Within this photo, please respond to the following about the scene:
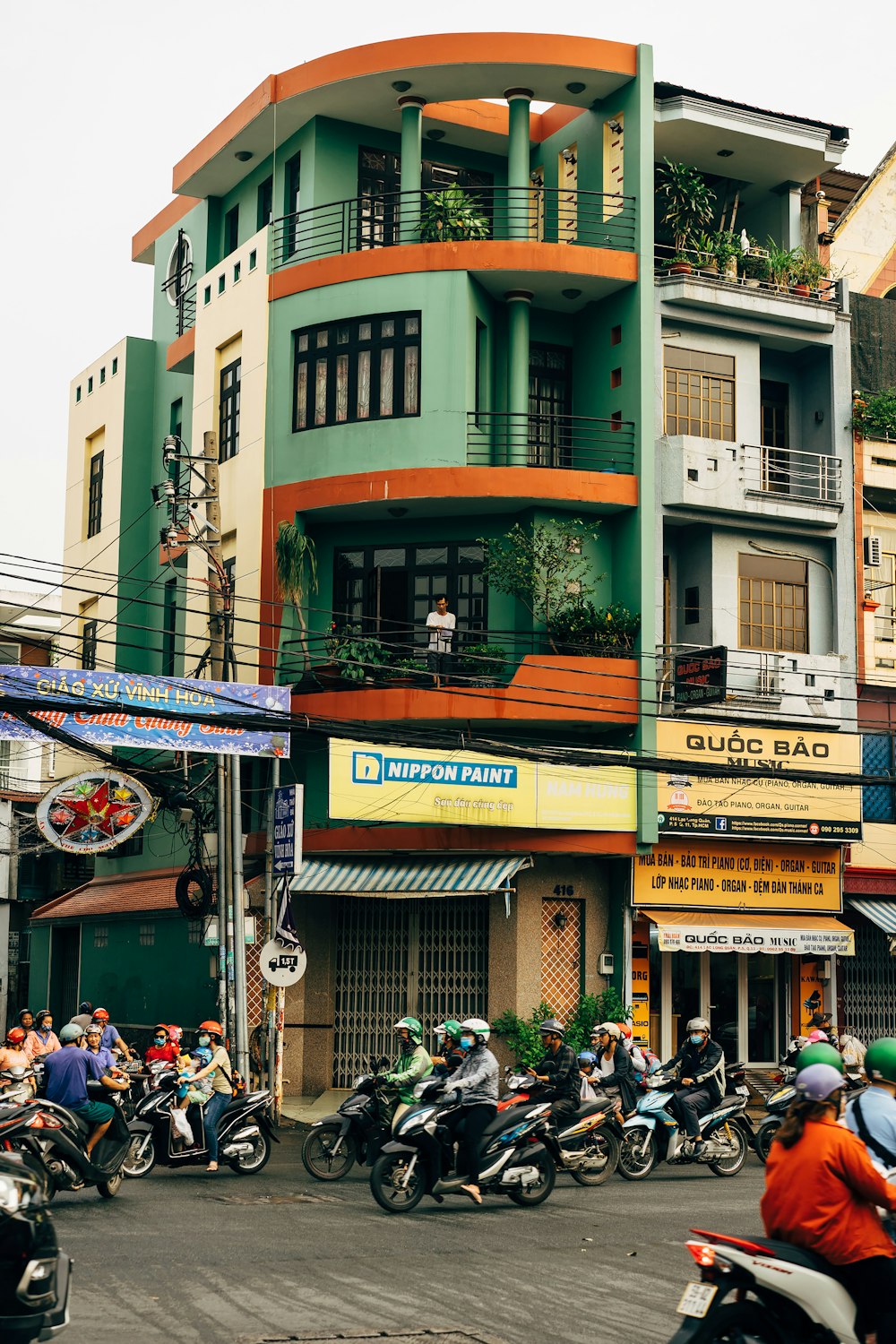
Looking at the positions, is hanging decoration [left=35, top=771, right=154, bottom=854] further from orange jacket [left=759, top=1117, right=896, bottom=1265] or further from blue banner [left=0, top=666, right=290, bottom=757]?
orange jacket [left=759, top=1117, right=896, bottom=1265]

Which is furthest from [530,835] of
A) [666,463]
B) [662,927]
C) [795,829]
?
[666,463]

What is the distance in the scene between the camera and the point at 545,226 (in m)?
28.0

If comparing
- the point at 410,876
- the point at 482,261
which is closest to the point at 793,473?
the point at 482,261

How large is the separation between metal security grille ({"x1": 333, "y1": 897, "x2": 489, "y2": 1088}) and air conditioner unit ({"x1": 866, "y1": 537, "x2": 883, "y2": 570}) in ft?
30.4

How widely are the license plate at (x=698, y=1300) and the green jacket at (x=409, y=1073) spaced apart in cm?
959

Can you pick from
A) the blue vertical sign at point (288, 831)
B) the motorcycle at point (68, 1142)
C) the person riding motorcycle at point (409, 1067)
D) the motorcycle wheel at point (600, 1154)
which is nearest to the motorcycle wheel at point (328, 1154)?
the person riding motorcycle at point (409, 1067)

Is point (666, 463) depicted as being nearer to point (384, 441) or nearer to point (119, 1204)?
point (384, 441)

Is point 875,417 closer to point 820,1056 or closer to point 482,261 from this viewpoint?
point 482,261

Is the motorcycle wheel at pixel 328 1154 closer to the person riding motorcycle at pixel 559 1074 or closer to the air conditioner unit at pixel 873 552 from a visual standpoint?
the person riding motorcycle at pixel 559 1074

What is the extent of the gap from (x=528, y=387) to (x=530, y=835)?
25.9ft

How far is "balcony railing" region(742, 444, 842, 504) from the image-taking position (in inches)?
1059

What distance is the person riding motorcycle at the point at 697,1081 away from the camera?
17.5 m

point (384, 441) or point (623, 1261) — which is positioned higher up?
point (384, 441)

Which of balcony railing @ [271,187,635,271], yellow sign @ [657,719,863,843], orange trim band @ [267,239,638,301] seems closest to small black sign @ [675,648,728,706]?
yellow sign @ [657,719,863,843]
